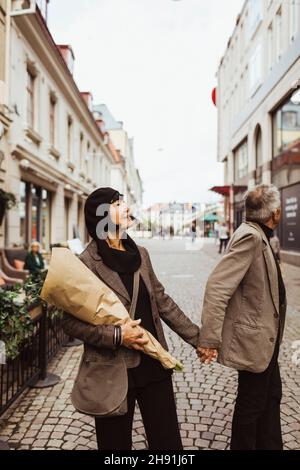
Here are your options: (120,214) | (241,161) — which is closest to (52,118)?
(241,161)

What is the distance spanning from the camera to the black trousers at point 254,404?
2281mm

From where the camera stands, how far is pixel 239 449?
90.9 inches

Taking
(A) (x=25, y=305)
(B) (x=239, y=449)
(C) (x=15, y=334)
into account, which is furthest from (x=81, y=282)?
(A) (x=25, y=305)

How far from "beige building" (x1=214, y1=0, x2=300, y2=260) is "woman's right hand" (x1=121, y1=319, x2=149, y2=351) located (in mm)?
10304

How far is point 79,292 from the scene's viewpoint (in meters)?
1.83

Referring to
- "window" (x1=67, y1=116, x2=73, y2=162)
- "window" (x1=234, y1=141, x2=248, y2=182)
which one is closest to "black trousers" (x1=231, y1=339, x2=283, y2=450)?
"window" (x1=67, y1=116, x2=73, y2=162)

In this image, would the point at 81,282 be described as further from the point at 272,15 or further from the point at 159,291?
the point at 272,15

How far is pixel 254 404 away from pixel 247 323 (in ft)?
1.49

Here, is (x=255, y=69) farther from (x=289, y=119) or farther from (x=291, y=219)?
(x=291, y=219)

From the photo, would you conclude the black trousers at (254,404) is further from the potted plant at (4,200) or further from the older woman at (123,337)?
the potted plant at (4,200)

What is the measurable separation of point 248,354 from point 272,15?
58.0ft

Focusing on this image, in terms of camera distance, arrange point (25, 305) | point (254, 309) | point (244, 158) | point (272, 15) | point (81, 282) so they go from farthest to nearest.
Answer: point (244, 158), point (272, 15), point (25, 305), point (254, 309), point (81, 282)

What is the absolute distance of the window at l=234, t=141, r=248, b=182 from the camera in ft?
77.7

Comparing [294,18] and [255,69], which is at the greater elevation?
[255,69]
